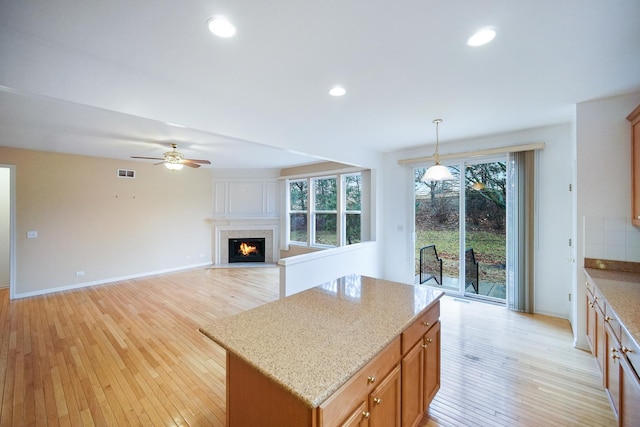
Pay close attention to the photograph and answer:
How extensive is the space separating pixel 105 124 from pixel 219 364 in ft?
10.3

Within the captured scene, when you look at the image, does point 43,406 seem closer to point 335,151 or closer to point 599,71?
point 335,151

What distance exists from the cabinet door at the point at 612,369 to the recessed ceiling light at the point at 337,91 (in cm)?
270

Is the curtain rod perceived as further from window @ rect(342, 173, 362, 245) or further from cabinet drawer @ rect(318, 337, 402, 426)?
cabinet drawer @ rect(318, 337, 402, 426)

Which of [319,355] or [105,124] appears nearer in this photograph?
[319,355]

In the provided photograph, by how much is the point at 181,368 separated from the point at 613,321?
348cm

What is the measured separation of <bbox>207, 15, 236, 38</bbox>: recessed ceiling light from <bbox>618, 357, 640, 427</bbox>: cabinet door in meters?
2.92

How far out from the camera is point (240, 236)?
23.5ft

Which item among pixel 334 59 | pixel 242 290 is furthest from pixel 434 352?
pixel 242 290

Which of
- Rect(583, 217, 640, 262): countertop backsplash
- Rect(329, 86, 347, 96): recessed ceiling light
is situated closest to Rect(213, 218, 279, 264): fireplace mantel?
Rect(329, 86, 347, 96): recessed ceiling light

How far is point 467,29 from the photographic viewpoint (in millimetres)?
1589

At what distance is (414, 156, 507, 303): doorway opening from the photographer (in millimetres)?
4043

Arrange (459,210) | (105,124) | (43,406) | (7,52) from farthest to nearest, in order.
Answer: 1. (459,210)
2. (105,124)
3. (43,406)
4. (7,52)

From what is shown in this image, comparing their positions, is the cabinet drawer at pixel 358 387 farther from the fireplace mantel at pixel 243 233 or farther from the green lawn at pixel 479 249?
the fireplace mantel at pixel 243 233

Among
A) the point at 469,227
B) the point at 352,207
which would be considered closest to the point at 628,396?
the point at 469,227
